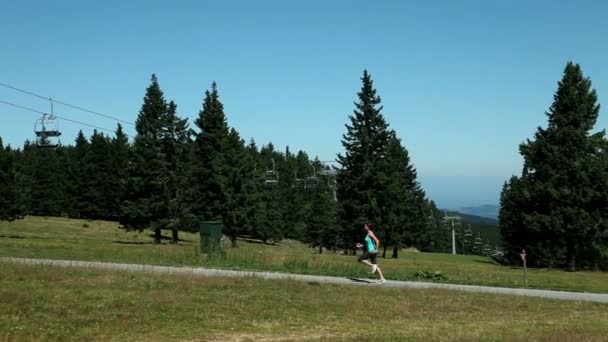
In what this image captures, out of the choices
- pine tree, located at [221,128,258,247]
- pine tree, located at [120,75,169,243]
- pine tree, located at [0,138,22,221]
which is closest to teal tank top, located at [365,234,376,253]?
pine tree, located at [120,75,169,243]

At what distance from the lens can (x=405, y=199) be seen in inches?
2665

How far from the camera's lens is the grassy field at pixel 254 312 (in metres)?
10.9

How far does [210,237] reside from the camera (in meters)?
28.4

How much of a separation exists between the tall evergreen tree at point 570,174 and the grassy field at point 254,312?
3227cm

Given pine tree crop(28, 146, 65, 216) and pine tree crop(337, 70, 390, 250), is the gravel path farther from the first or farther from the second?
pine tree crop(28, 146, 65, 216)

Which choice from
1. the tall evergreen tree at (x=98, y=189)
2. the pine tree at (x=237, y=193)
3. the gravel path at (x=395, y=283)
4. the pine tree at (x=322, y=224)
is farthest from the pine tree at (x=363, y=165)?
the tall evergreen tree at (x=98, y=189)

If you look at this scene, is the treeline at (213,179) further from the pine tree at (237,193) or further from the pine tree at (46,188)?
the pine tree at (46,188)

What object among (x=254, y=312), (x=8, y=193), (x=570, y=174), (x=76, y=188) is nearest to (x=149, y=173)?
(x=8, y=193)

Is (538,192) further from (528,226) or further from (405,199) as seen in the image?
(405,199)

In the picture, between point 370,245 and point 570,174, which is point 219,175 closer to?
point 570,174

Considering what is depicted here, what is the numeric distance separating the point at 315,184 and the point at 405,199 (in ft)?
121

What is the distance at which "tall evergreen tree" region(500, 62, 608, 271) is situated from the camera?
154ft

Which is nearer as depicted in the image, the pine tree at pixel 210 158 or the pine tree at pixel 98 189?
the pine tree at pixel 210 158

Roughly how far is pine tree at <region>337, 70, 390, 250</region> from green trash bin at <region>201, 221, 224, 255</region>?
2949 cm
